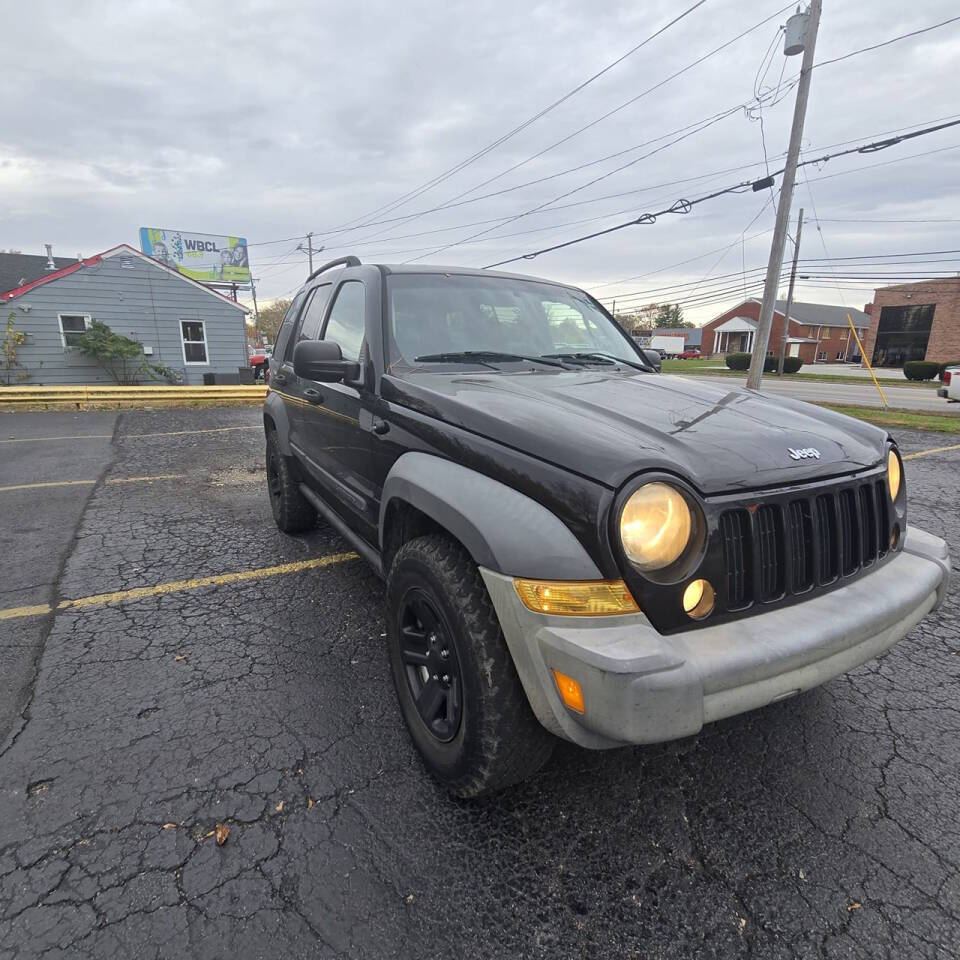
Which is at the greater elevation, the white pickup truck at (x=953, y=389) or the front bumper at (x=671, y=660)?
the front bumper at (x=671, y=660)

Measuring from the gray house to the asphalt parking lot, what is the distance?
666 inches

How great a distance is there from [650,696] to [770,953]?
0.78m

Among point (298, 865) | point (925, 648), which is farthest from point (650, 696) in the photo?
point (925, 648)

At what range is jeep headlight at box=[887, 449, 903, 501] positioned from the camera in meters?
2.27

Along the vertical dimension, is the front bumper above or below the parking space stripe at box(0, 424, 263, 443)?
above

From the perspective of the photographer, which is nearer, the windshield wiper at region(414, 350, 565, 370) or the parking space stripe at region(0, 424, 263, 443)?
the windshield wiper at region(414, 350, 565, 370)

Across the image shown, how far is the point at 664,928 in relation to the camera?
1573 mm

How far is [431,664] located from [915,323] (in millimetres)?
54922

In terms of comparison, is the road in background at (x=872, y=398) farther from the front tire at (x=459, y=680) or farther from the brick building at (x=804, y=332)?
the brick building at (x=804, y=332)

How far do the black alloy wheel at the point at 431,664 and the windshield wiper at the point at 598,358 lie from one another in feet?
5.28

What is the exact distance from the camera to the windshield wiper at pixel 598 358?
3.09 m

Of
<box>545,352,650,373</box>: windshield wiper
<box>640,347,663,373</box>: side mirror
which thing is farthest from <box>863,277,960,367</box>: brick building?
<box>545,352,650,373</box>: windshield wiper

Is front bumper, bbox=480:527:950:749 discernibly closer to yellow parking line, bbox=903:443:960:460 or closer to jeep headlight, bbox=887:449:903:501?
jeep headlight, bbox=887:449:903:501

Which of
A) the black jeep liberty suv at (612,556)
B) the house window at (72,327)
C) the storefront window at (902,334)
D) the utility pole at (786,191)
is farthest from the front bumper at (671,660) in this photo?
the storefront window at (902,334)
